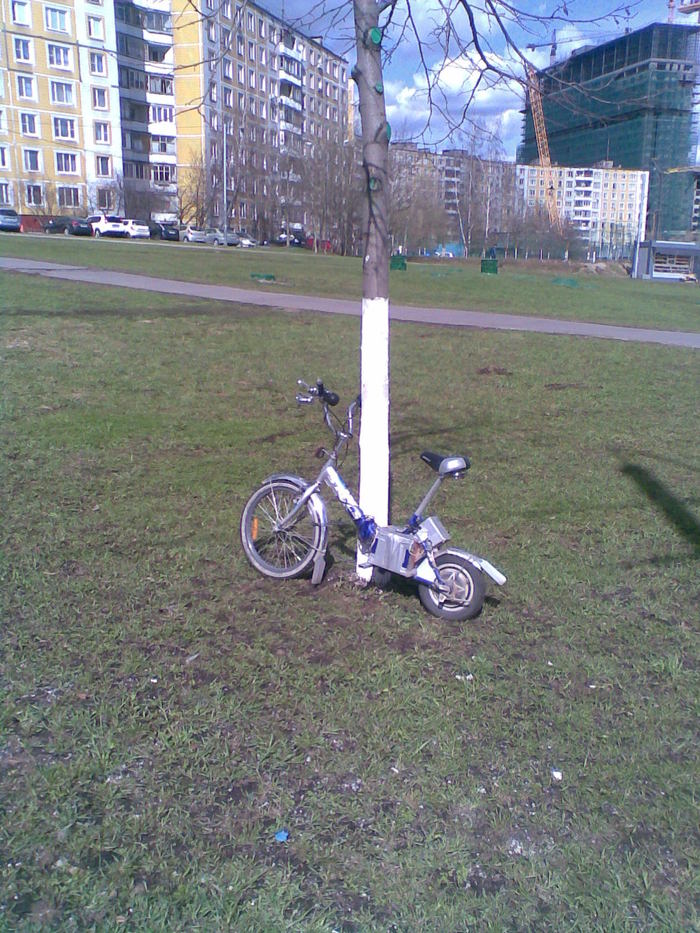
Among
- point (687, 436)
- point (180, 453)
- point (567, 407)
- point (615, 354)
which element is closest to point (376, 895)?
point (180, 453)

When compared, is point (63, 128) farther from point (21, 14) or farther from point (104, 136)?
point (21, 14)

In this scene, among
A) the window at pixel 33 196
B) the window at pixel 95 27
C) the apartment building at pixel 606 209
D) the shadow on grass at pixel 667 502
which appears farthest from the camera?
the apartment building at pixel 606 209

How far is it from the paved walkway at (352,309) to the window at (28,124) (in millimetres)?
55177

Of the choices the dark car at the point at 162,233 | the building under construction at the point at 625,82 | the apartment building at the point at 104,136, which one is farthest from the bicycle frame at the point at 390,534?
the dark car at the point at 162,233

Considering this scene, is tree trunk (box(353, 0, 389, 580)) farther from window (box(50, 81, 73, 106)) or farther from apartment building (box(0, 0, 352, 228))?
window (box(50, 81, 73, 106))

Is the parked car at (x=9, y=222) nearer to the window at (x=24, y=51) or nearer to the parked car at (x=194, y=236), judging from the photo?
the parked car at (x=194, y=236)

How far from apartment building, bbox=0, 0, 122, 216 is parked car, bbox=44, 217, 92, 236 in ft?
28.0

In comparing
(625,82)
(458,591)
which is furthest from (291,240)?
(458,591)

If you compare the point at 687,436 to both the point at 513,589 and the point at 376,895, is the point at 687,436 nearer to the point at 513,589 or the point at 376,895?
the point at 513,589

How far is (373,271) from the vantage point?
4.64m

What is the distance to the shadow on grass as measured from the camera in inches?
228

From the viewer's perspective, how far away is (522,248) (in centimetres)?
8762

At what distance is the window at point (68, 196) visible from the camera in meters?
73.6

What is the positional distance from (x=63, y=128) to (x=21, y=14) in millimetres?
8821
